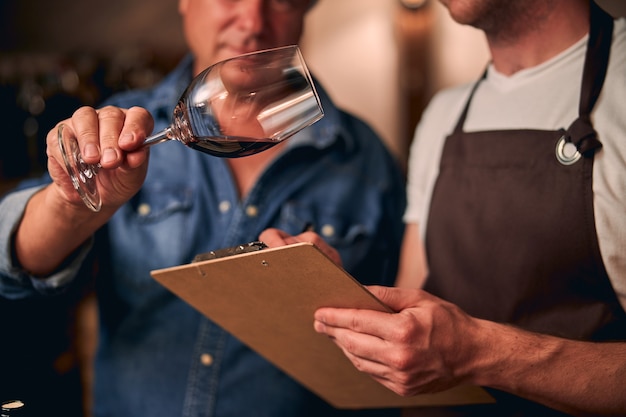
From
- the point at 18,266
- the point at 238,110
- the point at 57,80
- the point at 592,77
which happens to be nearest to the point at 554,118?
the point at 592,77

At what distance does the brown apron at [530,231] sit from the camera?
0.87 m

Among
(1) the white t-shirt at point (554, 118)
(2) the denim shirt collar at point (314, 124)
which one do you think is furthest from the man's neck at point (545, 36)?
(2) the denim shirt collar at point (314, 124)

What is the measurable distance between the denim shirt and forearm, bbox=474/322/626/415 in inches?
18.9

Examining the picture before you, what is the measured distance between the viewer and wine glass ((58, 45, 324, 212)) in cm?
76

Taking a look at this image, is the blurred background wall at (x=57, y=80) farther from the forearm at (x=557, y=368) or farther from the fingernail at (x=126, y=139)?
the forearm at (x=557, y=368)

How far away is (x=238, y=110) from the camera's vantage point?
783 millimetres

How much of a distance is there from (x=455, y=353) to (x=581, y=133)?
345 millimetres

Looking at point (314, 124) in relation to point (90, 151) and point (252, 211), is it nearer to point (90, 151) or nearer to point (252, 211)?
point (252, 211)

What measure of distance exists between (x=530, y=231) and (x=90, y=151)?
609 mm

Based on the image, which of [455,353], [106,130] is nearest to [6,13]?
[106,130]

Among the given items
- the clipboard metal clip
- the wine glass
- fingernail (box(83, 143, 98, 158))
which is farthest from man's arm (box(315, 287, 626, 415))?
fingernail (box(83, 143, 98, 158))

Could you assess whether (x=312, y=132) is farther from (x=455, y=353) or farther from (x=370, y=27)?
(x=370, y=27)

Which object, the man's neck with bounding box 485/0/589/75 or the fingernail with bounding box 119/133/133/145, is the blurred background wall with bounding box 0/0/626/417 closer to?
the man's neck with bounding box 485/0/589/75

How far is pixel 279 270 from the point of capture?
0.74 meters
